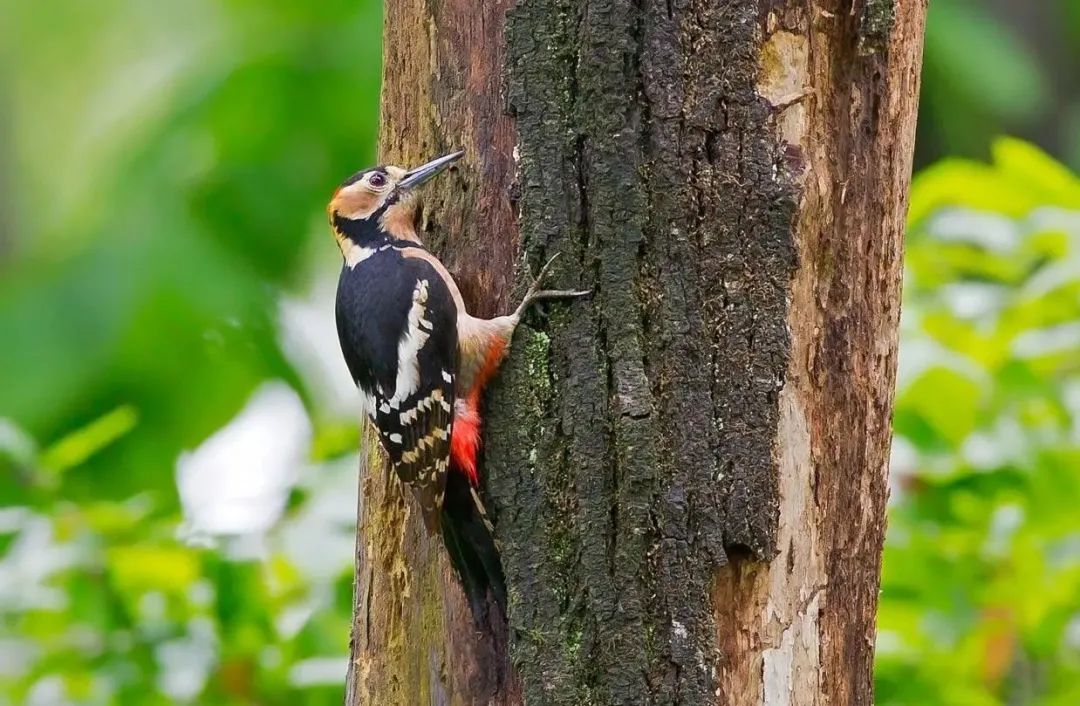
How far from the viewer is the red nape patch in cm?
294

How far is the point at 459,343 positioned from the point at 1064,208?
1.93 m

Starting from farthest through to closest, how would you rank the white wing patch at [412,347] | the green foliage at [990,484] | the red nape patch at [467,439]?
the green foliage at [990,484] → the white wing patch at [412,347] → the red nape patch at [467,439]

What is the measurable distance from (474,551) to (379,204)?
46.1 inches

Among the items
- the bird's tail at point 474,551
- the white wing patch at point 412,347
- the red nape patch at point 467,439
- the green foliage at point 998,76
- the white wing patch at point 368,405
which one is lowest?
the bird's tail at point 474,551

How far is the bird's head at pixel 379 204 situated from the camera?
10.2ft

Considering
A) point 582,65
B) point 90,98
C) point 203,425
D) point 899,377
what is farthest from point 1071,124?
point 90,98

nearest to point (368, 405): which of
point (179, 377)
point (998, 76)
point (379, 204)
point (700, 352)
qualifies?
point (379, 204)

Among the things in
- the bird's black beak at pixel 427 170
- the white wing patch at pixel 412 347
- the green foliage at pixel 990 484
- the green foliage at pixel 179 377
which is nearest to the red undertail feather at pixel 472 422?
the white wing patch at pixel 412 347

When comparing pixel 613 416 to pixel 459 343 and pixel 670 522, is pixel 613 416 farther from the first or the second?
pixel 459 343

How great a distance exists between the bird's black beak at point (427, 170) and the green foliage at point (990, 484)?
4.28 ft

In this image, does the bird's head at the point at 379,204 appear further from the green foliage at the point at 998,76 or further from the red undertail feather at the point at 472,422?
the green foliage at the point at 998,76

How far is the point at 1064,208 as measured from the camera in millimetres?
3900

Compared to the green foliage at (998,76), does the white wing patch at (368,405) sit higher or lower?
lower

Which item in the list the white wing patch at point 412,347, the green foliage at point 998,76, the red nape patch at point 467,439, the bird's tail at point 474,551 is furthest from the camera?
the green foliage at point 998,76
